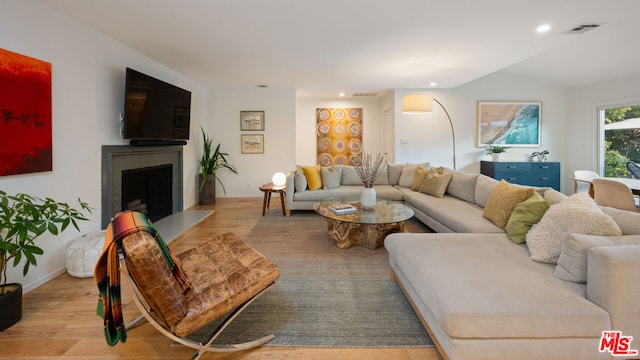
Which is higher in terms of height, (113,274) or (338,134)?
(338,134)

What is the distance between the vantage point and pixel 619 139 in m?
5.39

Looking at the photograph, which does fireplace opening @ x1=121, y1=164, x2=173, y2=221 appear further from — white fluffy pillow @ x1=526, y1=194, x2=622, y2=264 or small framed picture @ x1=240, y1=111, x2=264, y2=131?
white fluffy pillow @ x1=526, y1=194, x2=622, y2=264

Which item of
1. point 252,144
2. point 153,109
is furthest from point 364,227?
point 252,144

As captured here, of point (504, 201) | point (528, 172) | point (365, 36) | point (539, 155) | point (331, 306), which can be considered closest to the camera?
point (331, 306)

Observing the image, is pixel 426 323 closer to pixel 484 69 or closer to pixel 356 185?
pixel 356 185

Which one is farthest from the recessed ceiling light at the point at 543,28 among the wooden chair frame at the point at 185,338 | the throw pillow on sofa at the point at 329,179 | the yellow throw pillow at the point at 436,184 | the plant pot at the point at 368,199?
the wooden chair frame at the point at 185,338

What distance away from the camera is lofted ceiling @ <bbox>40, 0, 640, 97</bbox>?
2598mm

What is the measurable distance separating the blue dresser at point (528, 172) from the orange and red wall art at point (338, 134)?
314cm

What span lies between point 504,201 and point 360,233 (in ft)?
4.75

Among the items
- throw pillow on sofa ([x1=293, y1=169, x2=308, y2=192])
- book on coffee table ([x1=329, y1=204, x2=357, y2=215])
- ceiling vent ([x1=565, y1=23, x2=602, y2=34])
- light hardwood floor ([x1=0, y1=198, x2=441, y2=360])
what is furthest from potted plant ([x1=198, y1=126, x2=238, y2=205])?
ceiling vent ([x1=565, y1=23, x2=602, y2=34])

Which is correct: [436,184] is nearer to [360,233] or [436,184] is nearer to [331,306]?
[360,233]

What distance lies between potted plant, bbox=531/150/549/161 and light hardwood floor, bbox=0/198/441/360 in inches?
242

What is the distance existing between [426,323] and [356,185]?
3.68 metres

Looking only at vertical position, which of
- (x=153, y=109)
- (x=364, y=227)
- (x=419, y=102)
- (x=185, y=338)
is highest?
(x=419, y=102)
